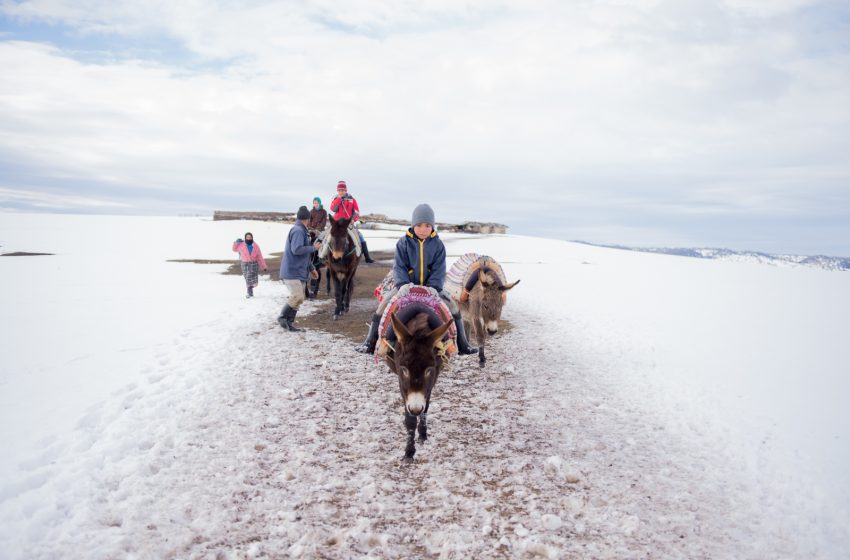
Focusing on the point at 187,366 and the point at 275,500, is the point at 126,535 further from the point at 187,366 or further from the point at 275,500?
the point at 187,366

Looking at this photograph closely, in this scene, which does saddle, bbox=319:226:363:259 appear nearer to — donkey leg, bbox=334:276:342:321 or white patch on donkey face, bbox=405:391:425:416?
donkey leg, bbox=334:276:342:321

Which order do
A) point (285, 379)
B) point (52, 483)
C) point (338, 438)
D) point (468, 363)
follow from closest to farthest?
1. point (52, 483)
2. point (338, 438)
3. point (285, 379)
4. point (468, 363)

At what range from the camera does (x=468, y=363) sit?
829cm

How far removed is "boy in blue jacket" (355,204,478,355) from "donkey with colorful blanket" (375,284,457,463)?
0.52 m

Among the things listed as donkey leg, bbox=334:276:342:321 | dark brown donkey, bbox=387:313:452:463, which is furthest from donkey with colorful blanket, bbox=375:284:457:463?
donkey leg, bbox=334:276:342:321

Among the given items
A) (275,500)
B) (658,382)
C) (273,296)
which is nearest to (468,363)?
(658,382)

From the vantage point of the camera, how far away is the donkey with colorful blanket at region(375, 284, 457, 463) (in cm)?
443

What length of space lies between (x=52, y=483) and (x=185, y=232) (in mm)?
38039

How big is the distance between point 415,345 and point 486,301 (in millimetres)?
3371

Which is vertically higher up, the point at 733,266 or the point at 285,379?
the point at 733,266

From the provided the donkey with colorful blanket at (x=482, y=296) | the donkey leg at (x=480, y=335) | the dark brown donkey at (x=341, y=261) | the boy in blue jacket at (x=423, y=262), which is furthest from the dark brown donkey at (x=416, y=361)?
the dark brown donkey at (x=341, y=261)

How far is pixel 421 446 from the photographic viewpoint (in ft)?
17.0

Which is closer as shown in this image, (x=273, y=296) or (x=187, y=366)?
(x=187, y=366)

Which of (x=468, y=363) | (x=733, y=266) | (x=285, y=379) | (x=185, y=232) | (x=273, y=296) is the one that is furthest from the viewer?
(x=185, y=232)
